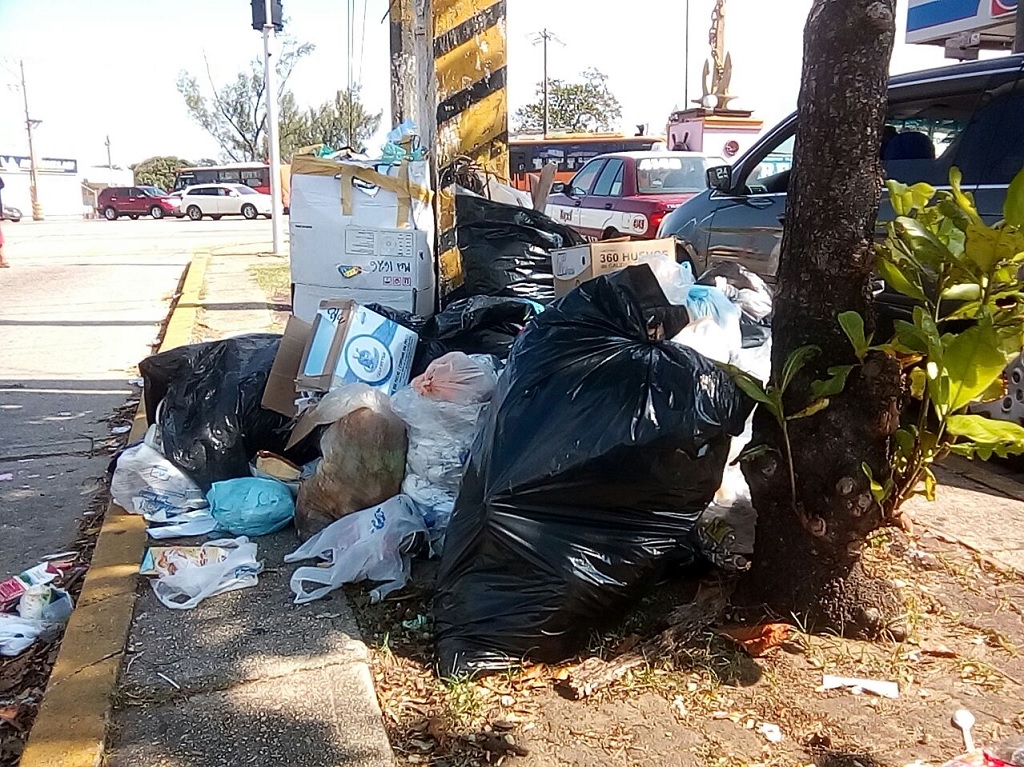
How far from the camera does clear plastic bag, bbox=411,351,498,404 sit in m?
3.24

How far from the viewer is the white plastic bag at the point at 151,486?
3.55 m

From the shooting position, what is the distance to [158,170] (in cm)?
6169

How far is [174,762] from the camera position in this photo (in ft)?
6.75

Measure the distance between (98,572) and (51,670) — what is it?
0.54 m

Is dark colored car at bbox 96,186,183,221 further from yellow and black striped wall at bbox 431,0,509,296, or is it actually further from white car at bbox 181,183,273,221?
yellow and black striped wall at bbox 431,0,509,296

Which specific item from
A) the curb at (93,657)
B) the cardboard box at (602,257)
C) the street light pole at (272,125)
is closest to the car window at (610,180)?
the street light pole at (272,125)

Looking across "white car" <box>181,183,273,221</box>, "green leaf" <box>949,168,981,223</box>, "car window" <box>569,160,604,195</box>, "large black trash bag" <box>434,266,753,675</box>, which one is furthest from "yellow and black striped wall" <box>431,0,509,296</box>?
"white car" <box>181,183,273,221</box>

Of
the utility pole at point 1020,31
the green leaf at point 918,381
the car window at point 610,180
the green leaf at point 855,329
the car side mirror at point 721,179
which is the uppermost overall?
the utility pole at point 1020,31

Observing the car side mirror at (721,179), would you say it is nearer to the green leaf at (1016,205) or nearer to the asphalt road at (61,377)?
the green leaf at (1016,205)

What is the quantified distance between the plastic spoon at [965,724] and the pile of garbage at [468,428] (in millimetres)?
768

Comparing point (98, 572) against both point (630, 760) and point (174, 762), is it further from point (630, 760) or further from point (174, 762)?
point (630, 760)

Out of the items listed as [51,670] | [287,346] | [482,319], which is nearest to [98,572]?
[51,670]

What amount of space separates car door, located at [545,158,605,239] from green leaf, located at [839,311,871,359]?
10.1 metres

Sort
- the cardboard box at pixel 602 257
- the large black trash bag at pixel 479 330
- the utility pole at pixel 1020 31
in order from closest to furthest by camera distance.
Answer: the large black trash bag at pixel 479 330
the cardboard box at pixel 602 257
the utility pole at pixel 1020 31
